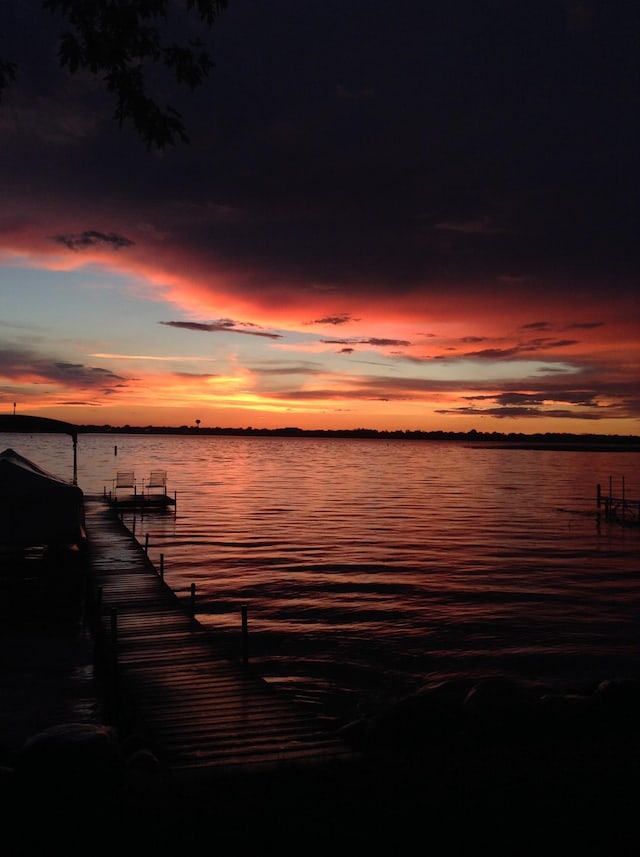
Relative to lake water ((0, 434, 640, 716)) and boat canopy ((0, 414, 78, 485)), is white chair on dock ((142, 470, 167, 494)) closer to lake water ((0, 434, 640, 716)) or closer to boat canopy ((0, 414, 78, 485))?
lake water ((0, 434, 640, 716))

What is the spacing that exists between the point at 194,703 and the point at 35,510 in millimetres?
17049

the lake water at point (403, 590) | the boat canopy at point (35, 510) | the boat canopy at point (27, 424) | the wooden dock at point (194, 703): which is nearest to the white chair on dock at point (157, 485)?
the lake water at point (403, 590)

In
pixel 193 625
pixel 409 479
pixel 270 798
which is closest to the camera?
pixel 270 798

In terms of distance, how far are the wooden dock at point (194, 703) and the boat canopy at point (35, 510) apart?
23.3ft

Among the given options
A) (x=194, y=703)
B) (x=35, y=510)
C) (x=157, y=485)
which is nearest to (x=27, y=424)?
(x=35, y=510)

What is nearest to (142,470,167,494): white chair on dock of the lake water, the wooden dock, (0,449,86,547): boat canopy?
the lake water

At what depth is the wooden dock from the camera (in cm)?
992

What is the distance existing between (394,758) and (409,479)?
102081mm

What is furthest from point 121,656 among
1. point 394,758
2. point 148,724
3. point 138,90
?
point 138,90

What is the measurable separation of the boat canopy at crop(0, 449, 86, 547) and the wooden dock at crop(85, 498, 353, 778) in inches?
279

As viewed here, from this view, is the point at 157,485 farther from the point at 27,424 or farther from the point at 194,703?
the point at 194,703

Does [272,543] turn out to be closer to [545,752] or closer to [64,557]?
[64,557]

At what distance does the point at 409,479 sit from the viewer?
110m

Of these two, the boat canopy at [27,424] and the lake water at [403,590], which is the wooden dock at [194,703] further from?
the boat canopy at [27,424]
